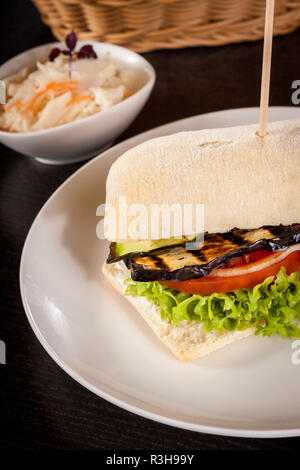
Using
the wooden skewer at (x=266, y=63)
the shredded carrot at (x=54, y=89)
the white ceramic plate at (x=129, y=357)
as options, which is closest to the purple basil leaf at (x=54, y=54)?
the shredded carrot at (x=54, y=89)

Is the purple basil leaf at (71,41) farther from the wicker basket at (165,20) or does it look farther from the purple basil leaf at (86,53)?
the wicker basket at (165,20)

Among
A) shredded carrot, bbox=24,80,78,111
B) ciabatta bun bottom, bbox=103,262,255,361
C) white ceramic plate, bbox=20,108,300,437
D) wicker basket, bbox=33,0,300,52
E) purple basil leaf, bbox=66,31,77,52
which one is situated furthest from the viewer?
wicker basket, bbox=33,0,300,52

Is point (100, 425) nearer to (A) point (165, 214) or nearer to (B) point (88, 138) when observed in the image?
(A) point (165, 214)

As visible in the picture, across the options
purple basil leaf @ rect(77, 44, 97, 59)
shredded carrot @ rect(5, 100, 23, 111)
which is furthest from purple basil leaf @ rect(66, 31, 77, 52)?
shredded carrot @ rect(5, 100, 23, 111)

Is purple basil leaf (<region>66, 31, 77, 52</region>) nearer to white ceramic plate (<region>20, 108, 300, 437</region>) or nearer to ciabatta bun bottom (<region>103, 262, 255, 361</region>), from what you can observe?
white ceramic plate (<region>20, 108, 300, 437</region>)

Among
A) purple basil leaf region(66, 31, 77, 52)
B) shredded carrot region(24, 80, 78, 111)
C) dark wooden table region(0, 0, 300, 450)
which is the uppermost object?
purple basil leaf region(66, 31, 77, 52)

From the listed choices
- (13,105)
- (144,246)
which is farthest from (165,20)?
(144,246)
